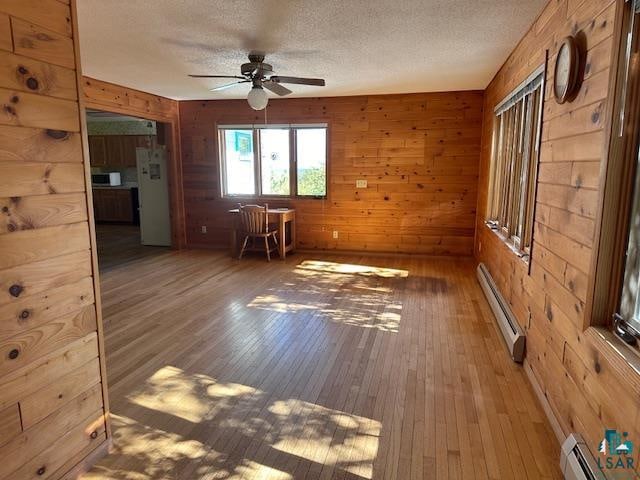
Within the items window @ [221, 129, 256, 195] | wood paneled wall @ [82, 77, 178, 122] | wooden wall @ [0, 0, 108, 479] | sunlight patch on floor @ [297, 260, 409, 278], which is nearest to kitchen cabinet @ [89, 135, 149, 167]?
wood paneled wall @ [82, 77, 178, 122]

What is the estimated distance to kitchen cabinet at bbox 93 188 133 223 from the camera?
9.35m

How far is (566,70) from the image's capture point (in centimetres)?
219

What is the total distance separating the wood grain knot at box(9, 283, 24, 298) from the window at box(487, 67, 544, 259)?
2972 millimetres

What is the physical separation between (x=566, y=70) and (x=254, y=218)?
14.7 feet

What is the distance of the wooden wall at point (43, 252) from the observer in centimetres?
144

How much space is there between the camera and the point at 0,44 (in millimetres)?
→ 1372

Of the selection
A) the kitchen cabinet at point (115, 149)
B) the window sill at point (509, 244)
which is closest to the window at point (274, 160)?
the window sill at point (509, 244)

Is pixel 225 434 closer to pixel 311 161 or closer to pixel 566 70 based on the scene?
pixel 566 70

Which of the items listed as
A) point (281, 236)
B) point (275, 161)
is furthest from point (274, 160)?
point (281, 236)

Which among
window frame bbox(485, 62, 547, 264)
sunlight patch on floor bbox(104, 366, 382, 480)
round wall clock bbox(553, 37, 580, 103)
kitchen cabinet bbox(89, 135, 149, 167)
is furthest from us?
kitchen cabinet bbox(89, 135, 149, 167)

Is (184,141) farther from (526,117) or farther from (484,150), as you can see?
(526,117)

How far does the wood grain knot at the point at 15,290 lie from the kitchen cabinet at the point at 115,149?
8.48m

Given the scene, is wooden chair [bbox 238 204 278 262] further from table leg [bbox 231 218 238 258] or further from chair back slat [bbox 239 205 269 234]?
table leg [bbox 231 218 238 258]

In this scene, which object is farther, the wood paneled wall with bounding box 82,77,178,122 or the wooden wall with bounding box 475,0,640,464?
the wood paneled wall with bounding box 82,77,178,122
